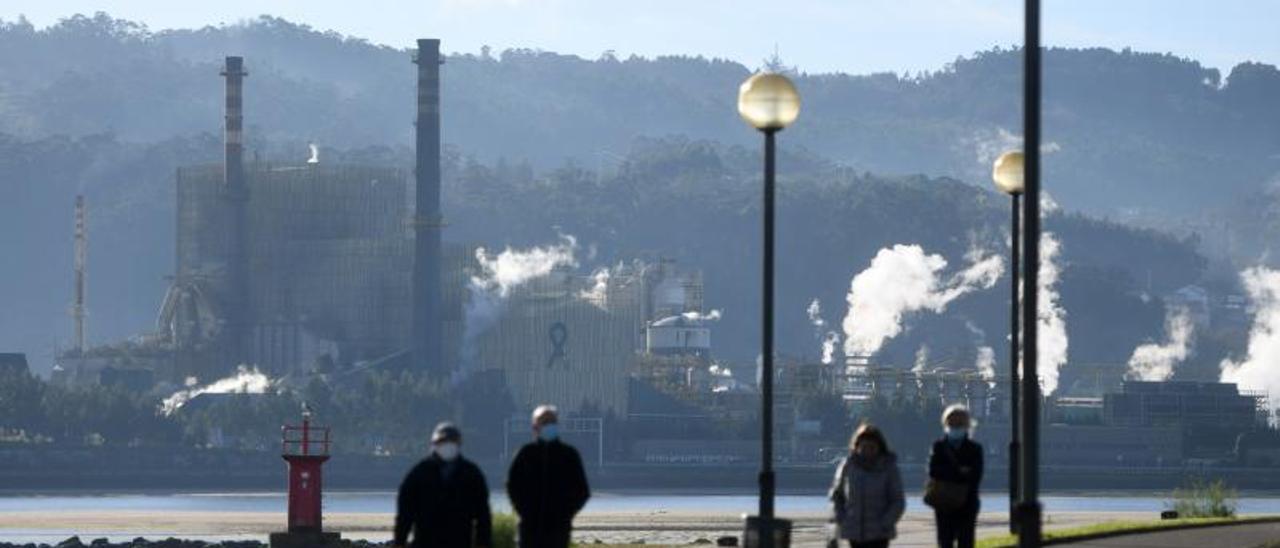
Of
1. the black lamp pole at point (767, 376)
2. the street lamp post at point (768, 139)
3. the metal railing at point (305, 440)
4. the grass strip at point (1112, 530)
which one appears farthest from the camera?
the metal railing at point (305, 440)

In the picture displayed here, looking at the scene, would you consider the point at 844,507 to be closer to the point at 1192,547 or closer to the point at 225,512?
the point at 1192,547

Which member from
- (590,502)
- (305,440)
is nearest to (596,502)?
(590,502)

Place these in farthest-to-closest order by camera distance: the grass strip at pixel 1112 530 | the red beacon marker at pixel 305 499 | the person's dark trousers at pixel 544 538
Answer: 1. the red beacon marker at pixel 305 499
2. the grass strip at pixel 1112 530
3. the person's dark trousers at pixel 544 538

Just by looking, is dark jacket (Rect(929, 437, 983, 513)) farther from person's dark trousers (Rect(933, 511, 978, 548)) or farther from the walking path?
the walking path

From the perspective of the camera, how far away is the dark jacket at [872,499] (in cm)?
2638

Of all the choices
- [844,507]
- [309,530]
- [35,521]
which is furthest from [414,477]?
[35,521]

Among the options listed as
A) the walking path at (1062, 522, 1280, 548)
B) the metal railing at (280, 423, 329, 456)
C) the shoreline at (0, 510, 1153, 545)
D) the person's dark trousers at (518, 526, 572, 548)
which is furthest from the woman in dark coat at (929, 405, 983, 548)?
the shoreline at (0, 510, 1153, 545)

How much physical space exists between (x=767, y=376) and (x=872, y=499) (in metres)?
3.70

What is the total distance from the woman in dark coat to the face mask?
6.49 metres

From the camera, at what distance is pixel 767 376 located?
98.2 feet

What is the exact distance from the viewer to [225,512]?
126562 millimetres

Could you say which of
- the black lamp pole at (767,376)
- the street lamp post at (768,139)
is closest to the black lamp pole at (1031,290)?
the black lamp pole at (767,376)

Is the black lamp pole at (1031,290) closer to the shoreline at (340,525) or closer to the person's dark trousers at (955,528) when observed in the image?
the person's dark trousers at (955,528)

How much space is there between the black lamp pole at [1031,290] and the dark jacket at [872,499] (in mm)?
1607
